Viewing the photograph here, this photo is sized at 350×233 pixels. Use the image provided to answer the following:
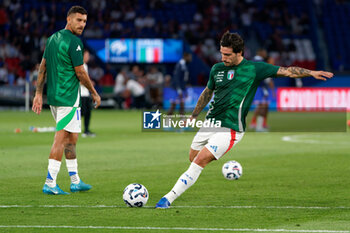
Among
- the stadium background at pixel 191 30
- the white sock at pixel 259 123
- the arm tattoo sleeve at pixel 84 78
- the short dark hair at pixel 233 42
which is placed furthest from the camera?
the stadium background at pixel 191 30

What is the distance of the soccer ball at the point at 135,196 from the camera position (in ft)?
27.9

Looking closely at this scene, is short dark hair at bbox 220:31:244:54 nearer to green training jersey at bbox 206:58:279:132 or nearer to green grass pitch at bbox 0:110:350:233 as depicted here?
green training jersey at bbox 206:58:279:132

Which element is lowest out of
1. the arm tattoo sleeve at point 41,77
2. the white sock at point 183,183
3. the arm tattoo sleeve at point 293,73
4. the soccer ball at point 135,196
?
the soccer ball at point 135,196

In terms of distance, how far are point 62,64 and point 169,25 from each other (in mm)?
31985

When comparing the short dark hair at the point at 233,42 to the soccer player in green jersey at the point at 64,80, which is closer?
the short dark hair at the point at 233,42

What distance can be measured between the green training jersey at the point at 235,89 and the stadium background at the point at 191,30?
→ 2953 cm

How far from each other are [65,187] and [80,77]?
176cm

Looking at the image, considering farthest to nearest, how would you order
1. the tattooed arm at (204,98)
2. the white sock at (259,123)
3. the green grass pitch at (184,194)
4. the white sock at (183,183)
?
the white sock at (259,123), the tattooed arm at (204,98), the white sock at (183,183), the green grass pitch at (184,194)

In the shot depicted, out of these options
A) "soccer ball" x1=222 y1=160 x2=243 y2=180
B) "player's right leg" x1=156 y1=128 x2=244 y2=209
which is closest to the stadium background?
"soccer ball" x1=222 y1=160 x2=243 y2=180

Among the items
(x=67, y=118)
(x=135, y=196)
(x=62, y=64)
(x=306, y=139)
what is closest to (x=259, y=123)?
(x=306, y=139)

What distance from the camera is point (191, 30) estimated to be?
41.3m

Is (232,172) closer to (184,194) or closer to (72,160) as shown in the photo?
(184,194)

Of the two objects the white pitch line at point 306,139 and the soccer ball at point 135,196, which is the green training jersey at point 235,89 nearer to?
the soccer ball at point 135,196

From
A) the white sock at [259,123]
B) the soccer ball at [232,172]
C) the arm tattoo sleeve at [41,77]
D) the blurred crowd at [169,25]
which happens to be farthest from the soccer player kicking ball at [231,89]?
the blurred crowd at [169,25]
